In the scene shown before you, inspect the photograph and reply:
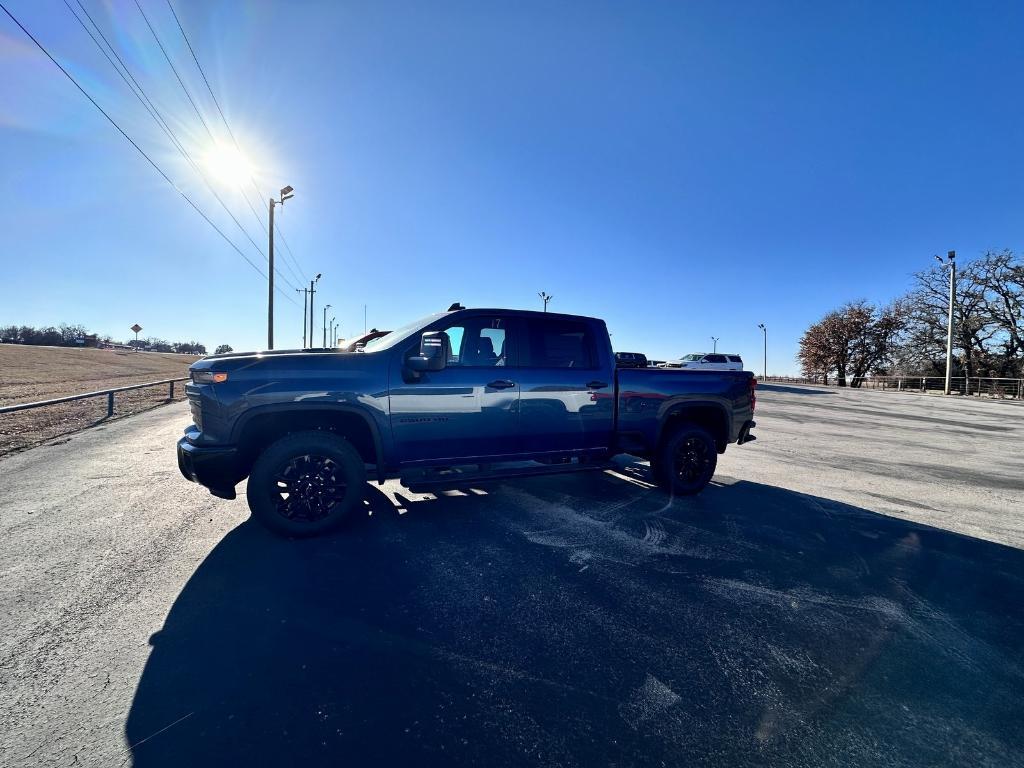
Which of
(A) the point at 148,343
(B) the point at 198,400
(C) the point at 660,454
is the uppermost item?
(A) the point at 148,343

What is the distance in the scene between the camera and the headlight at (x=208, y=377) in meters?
3.56

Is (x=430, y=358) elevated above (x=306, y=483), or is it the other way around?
(x=430, y=358)

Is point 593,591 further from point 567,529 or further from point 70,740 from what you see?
point 70,740

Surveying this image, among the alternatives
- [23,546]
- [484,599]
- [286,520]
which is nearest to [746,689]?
[484,599]

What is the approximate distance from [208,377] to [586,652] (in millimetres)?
3617

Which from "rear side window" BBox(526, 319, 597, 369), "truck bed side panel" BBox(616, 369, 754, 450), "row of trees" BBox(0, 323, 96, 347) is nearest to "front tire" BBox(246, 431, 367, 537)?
"rear side window" BBox(526, 319, 597, 369)

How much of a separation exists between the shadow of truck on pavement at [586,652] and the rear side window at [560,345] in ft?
5.92

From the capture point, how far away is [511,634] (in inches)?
96.0

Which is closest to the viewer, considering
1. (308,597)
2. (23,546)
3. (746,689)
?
(746,689)

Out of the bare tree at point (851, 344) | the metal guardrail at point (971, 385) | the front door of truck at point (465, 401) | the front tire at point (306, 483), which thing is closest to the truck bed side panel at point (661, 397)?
the front door of truck at point (465, 401)

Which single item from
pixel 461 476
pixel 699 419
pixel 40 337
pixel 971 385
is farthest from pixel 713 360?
pixel 40 337

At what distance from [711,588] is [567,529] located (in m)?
1.37

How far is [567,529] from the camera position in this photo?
4.04 meters

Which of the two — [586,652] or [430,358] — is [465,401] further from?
[586,652]
